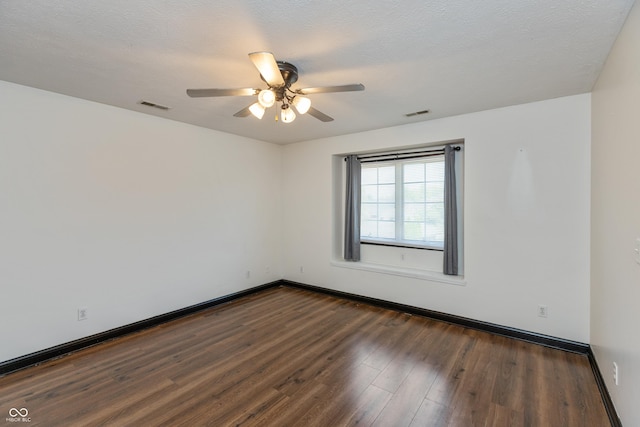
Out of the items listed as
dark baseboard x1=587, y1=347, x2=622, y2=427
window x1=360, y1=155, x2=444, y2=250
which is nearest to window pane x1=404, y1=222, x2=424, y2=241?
window x1=360, y1=155, x2=444, y2=250

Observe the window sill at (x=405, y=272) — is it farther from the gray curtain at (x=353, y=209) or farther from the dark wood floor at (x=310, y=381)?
the dark wood floor at (x=310, y=381)

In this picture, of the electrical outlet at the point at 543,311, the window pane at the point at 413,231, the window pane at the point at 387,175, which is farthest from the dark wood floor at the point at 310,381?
the window pane at the point at 387,175

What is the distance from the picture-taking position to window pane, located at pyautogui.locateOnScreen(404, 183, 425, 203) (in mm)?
4173

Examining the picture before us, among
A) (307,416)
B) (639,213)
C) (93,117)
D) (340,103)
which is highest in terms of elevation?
(340,103)

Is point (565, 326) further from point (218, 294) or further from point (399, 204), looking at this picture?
point (218, 294)

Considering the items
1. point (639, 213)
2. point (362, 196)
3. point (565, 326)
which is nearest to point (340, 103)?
point (362, 196)

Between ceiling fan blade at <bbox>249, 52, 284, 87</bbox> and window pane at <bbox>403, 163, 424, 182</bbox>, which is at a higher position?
ceiling fan blade at <bbox>249, 52, 284, 87</bbox>

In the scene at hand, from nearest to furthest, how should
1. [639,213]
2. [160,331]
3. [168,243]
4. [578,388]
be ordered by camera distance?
[639,213] < [578,388] < [160,331] < [168,243]

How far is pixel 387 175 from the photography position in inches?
177

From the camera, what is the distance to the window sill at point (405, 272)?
3.63 m

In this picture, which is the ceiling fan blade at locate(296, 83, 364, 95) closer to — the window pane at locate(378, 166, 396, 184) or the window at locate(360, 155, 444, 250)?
the window at locate(360, 155, 444, 250)

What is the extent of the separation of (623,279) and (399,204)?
9.03ft

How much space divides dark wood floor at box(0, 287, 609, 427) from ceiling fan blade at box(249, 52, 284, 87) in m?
2.29

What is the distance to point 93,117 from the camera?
302cm
